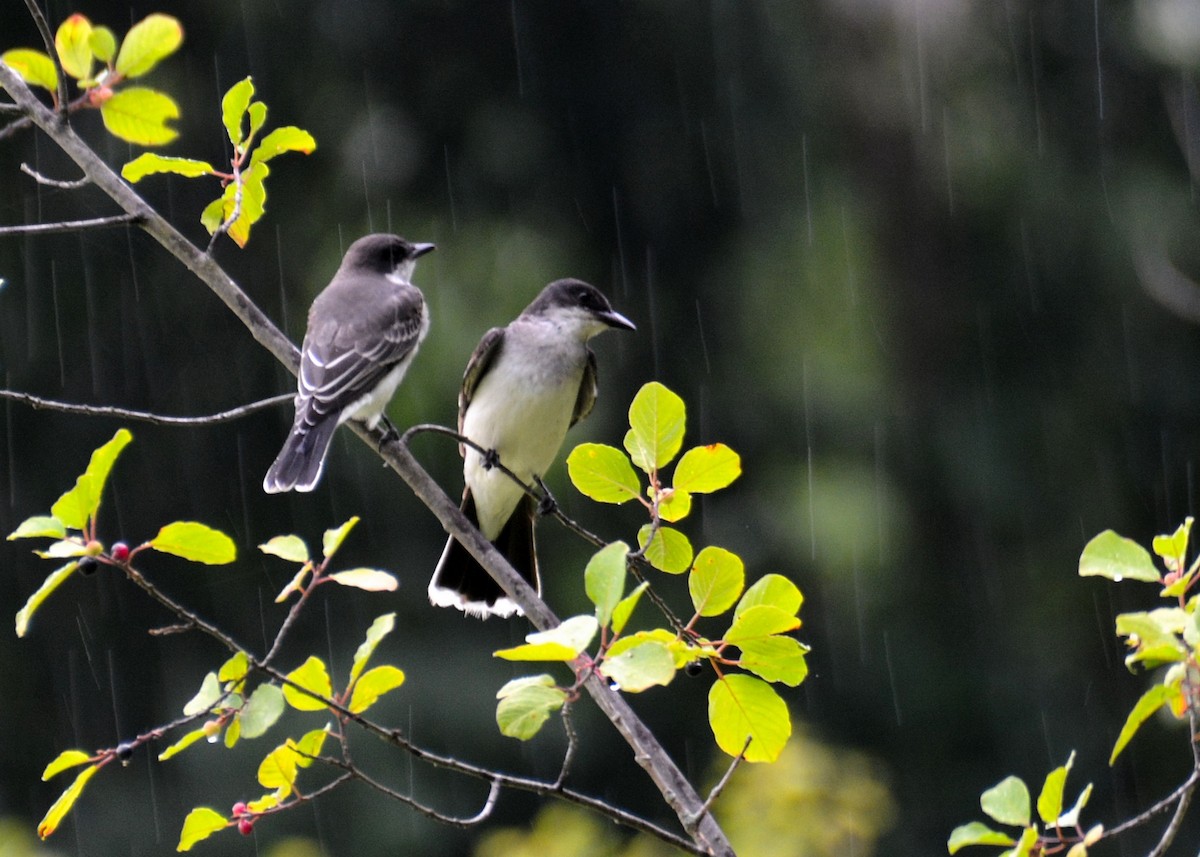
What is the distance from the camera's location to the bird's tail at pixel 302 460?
371cm

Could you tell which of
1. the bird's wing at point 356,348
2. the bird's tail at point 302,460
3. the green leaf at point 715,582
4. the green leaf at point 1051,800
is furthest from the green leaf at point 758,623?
the bird's wing at point 356,348

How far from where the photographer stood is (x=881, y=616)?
9398mm

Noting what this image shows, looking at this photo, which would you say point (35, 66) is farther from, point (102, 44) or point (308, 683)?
point (308, 683)

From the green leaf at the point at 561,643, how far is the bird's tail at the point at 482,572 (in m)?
2.83

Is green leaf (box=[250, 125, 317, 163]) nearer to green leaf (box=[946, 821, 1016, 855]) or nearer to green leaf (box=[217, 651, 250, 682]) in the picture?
green leaf (box=[217, 651, 250, 682])

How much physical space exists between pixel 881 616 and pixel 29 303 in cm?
502

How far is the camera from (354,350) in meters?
4.28

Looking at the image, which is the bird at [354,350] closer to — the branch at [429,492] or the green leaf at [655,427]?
the branch at [429,492]

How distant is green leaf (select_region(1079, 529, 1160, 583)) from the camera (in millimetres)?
1920

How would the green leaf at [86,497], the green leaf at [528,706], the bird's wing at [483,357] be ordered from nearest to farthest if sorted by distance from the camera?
1. the green leaf at [528,706]
2. the green leaf at [86,497]
3. the bird's wing at [483,357]

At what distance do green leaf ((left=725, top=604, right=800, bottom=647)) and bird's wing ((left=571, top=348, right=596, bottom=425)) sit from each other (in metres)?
2.98

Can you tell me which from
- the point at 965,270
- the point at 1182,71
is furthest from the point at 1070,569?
the point at 1182,71

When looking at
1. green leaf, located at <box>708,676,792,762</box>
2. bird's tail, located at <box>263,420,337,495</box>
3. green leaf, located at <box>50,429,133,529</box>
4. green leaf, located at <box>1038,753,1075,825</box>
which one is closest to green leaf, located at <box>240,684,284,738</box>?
green leaf, located at <box>50,429,133,529</box>

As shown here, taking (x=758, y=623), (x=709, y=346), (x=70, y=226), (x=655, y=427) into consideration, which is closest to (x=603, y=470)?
(x=655, y=427)
